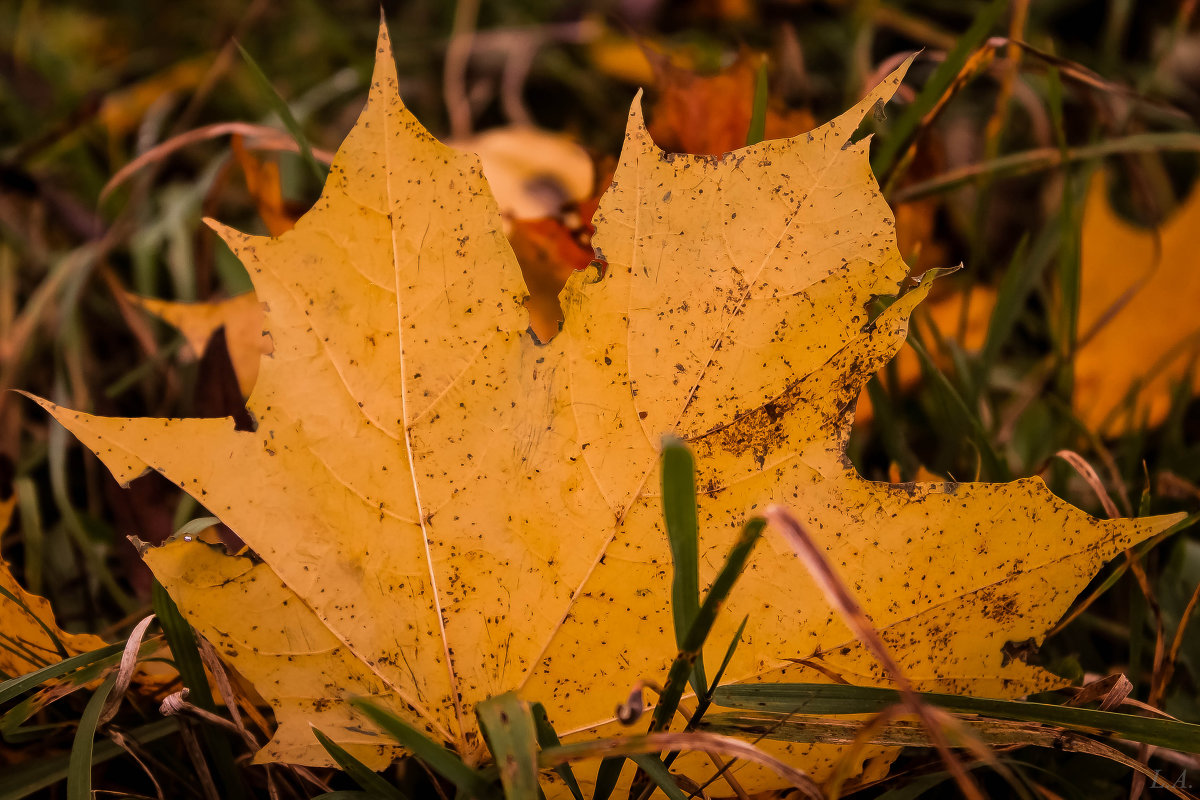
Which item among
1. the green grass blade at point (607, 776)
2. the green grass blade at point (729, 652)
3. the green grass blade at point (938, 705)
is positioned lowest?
the green grass blade at point (607, 776)

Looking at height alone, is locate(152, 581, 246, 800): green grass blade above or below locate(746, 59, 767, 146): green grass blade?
below

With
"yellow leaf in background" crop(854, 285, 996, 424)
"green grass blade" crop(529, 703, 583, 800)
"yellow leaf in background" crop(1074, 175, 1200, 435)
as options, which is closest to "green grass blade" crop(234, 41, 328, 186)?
"green grass blade" crop(529, 703, 583, 800)

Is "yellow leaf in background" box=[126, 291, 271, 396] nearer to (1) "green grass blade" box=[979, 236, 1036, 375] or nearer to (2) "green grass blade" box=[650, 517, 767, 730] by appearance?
(2) "green grass blade" box=[650, 517, 767, 730]

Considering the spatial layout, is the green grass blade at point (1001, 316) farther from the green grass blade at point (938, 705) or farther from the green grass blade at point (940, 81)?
the green grass blade at point (938, 705)

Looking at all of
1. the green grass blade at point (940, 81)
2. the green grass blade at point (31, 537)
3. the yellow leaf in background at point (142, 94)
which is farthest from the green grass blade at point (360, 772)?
the yellow leaf in background at point (142, 94)

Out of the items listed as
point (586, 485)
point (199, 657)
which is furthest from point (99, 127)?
point (586, 485)

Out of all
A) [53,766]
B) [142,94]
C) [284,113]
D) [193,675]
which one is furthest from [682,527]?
[142,94]
